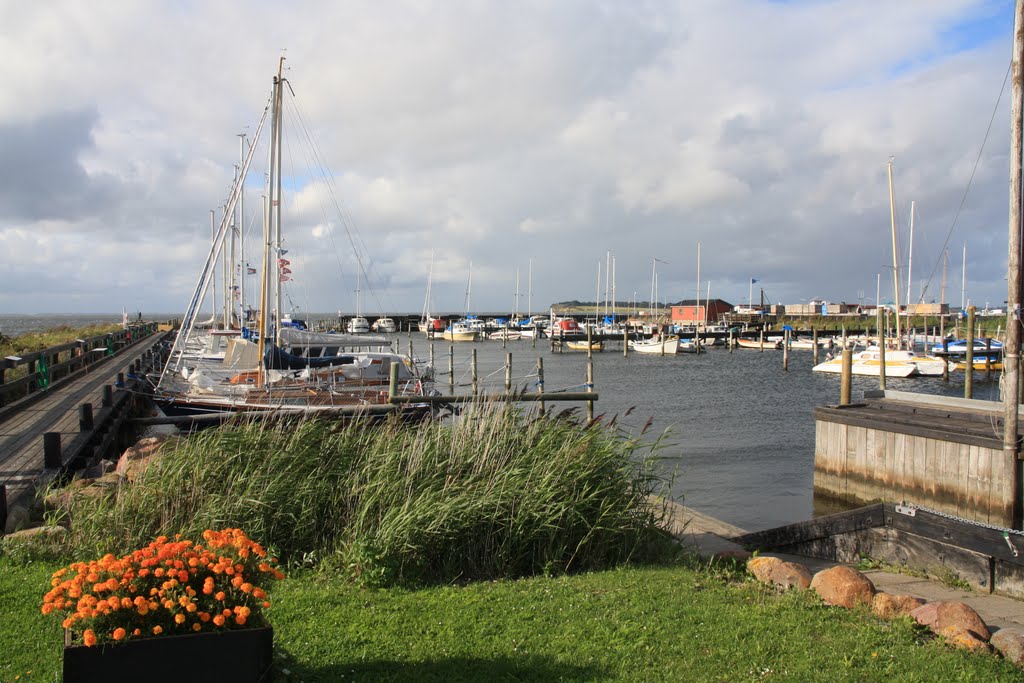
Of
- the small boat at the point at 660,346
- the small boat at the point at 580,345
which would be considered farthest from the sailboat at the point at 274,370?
the small boat at the point at 580,345

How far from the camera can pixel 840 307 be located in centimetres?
15825

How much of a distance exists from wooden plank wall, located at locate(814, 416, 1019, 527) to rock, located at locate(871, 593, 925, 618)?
650cm

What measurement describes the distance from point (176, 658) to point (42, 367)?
22218 millimetres

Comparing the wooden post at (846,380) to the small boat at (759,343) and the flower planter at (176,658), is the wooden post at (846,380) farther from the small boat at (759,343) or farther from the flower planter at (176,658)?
the small boat at (759,343)

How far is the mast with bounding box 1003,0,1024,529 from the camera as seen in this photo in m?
12.0

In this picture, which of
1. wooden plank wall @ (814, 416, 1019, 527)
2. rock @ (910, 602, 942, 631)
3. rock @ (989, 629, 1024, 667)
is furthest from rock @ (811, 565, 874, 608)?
wooden plank wall @ (814, 416, 1019, 527)

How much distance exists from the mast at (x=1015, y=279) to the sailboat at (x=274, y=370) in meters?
12.8

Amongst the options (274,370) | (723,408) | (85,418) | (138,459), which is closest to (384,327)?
(723,408)

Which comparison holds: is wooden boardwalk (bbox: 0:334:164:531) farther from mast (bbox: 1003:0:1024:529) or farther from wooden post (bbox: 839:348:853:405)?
wooden post (bbox: 839:348:853:405)

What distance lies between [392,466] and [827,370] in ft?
180

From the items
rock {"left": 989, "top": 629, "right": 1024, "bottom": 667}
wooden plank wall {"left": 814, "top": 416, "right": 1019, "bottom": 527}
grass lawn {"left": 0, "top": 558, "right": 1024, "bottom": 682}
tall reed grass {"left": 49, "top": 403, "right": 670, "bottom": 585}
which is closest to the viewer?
grass lawn {"left": 0, "top": 558, "right": 1024, "bottom": 682}

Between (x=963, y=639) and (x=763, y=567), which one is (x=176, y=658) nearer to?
(x=963, y=639)

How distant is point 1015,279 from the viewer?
12.5 metres

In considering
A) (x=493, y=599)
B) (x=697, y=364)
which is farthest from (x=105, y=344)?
(x=697, y=364)
